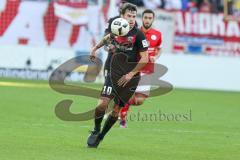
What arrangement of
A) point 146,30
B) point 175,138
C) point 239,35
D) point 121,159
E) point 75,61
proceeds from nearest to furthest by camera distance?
1. point 121,159
2. point 175,138
3. point 146,30
4. point 75,61
5. point 239,35

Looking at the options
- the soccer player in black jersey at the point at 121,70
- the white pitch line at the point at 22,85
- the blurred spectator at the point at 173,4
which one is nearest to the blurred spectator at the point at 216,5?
the blurred spectator at the point at 173,4

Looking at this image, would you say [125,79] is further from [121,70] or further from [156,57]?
[156,57]

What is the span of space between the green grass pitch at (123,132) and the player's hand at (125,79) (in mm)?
1029

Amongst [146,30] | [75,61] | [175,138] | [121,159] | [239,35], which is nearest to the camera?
[121,159]

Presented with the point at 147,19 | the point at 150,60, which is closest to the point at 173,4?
the point at 147,19

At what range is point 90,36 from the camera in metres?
28.2

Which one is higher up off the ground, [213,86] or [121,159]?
[121,159]

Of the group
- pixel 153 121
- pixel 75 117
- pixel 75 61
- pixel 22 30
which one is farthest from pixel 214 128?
pixel 22 30

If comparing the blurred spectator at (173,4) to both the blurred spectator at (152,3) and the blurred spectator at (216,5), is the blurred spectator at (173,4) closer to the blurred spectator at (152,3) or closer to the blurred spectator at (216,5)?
the blurred spectator at (152,3)

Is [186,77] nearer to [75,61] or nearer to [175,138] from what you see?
[75,61]

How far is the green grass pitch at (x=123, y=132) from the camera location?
38.1 ft

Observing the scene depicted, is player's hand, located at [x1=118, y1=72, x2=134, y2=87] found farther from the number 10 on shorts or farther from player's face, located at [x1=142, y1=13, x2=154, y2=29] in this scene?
player's face, located at [x1=142, y1=13, x2=154, y2=29]

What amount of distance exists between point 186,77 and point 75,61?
4048 millimetres

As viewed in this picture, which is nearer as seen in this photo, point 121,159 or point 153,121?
point 121,159
